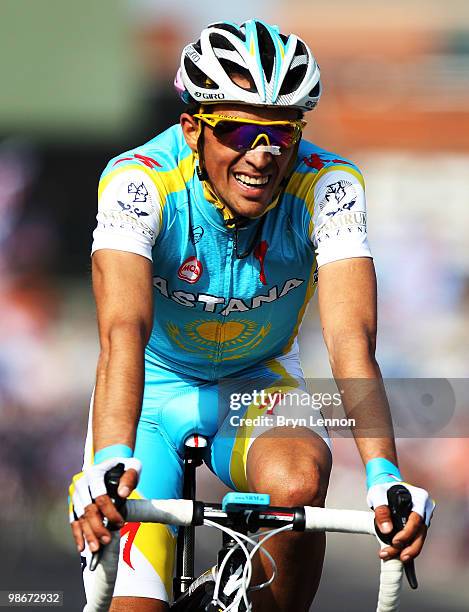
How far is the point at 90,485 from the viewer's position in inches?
110

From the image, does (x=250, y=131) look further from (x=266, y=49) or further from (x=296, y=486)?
(x=296, y=486)

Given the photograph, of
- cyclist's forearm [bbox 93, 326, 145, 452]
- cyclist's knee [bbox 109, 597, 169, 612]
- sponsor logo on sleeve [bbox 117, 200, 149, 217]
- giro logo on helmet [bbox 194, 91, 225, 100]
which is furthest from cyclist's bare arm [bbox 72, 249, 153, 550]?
cyclist's knee [bbox 109, 597, 169, 612]

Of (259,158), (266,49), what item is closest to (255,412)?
(259,158)

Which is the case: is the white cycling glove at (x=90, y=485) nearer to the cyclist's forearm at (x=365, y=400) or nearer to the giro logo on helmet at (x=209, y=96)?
the cyclist's forearm at (x=365, y=400)

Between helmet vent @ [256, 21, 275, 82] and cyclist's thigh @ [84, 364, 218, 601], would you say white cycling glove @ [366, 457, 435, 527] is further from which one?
helmet vent @ [256, 21, 275, 82]

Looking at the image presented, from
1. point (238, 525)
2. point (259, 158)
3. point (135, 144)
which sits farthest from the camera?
point (135, 144)

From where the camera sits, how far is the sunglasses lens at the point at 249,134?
3584 millimetres

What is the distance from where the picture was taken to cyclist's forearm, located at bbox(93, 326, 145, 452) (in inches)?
120

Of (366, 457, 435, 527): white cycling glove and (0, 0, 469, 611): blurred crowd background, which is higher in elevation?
(0, 0, 469, 611): blurred crowd background

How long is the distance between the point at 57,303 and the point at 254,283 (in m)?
4.21

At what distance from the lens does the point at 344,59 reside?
811 centimetres

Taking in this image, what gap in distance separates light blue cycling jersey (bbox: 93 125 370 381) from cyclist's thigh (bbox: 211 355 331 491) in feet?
0.23

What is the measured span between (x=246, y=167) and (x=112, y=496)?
4.20 feet

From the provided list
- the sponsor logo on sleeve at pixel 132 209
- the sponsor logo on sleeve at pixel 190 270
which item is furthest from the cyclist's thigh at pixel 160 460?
the sponsor logo on sleeve at pixel 132 209
